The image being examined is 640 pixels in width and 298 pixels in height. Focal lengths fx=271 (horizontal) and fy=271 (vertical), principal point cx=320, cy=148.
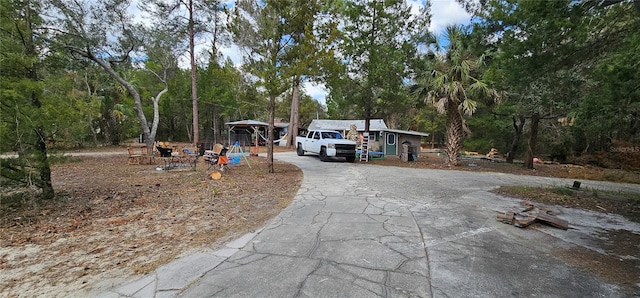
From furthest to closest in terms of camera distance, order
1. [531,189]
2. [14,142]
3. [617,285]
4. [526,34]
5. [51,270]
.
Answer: [531,189] → [526,34] → [14,142] → [51,270] → [617,285]

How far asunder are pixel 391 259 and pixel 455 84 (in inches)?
418

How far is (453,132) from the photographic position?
13.0m

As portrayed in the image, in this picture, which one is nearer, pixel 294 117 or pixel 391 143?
pixel 391 143

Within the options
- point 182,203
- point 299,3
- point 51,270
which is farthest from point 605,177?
point 51,270

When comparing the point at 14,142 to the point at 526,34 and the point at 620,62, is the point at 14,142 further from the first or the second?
the point at 620,62

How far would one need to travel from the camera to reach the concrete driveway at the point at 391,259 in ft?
8.18

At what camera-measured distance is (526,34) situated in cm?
537

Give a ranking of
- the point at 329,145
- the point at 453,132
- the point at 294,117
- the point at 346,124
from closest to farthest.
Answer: the point at 453,132 < the point at 329,145 < the point at 294,117 < the point at 346,124

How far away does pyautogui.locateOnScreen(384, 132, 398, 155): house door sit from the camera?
21977 millimetres

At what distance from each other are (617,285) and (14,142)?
26.8 ft

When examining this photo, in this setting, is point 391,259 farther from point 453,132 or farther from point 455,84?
point 453,132

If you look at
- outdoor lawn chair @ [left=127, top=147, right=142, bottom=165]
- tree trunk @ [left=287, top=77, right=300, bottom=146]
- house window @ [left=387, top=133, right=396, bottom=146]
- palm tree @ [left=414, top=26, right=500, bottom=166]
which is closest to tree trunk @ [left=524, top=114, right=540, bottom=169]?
palm tree @ [left=414, top=26, right=500, bottom=166]

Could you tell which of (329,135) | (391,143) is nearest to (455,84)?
(329,135)

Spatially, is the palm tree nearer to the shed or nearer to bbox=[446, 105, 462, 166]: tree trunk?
bbox=[446, 105, 462, 166]: tree trunk
